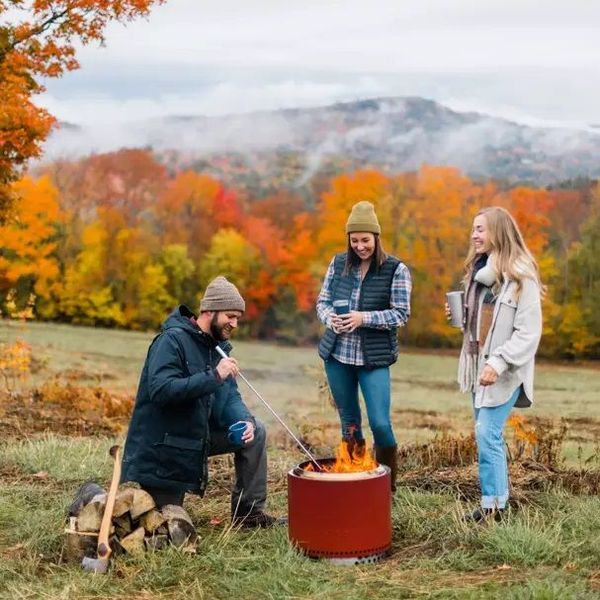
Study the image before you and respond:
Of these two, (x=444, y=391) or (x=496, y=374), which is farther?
(x=444, y=391)

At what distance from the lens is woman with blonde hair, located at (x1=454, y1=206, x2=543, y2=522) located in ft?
14.6

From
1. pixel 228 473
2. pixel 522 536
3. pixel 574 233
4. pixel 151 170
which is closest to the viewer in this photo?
pixel 522 536

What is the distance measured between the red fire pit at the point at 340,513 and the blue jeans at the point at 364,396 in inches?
38.8

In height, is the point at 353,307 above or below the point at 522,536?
above

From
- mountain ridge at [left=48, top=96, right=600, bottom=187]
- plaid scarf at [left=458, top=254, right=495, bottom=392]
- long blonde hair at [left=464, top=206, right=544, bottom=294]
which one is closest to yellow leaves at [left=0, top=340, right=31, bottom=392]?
plaid scarf at [left=458, top=254, right=495, bottom=392]

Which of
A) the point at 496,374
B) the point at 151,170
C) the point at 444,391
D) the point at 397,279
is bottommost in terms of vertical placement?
the point at 444,391

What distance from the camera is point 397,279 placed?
207 inches

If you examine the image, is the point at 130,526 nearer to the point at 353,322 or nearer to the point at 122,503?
the point at 122,503

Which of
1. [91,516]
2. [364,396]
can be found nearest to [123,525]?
[91,516]

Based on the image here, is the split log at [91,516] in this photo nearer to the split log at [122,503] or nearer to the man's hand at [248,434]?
the split log at [122,503]

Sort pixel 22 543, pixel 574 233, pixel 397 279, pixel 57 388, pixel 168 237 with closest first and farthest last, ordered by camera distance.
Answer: pixel 22 543, pixel 397 279, pixel 57 388, pixel 574 233, pixel 168 237

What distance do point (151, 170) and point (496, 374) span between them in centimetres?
1889

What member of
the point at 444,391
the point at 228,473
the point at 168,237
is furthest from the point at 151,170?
the point at 228,473

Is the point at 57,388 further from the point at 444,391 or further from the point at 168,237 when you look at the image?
the point at 168,237
